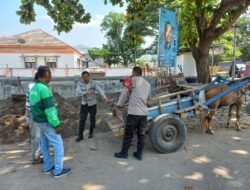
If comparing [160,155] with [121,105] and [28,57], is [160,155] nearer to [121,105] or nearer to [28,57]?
[121,105]

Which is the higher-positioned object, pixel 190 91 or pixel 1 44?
pixel 1 44

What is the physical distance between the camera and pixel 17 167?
4.30m

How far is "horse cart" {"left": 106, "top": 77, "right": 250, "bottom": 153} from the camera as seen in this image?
456cm

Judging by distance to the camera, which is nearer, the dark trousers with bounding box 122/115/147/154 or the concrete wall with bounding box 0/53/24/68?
the dark trousers with bounding box 122/115/147/154

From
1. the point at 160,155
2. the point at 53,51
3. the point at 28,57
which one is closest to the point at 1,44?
the point at 28,57

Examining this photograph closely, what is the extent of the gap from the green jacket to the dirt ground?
100cm

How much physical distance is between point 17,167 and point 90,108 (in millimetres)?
1949

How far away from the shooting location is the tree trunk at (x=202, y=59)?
8.62 metres

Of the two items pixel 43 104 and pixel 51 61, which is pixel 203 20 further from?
pixel 51 61

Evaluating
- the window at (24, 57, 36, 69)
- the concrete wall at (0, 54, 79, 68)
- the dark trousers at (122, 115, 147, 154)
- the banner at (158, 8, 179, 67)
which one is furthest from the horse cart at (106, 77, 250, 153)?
the window at (24, 57, 36, 69)

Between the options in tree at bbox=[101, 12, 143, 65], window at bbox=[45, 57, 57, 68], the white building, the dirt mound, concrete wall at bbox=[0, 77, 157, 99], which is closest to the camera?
the dirt mound

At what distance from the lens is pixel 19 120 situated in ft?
21.3

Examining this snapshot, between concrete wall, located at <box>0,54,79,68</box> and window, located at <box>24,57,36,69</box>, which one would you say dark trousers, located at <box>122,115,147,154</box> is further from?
window, located at <box>24,57,36,69</box>

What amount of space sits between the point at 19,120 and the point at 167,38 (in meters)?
5.22
